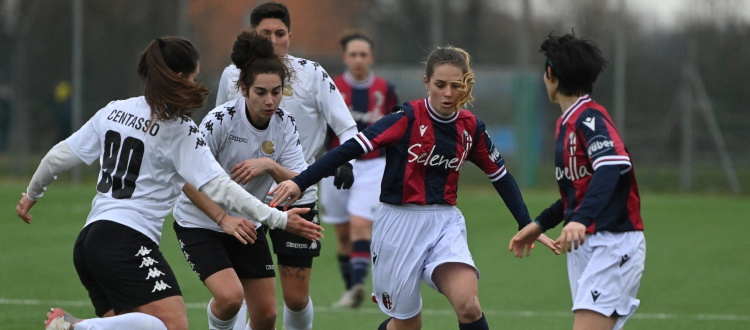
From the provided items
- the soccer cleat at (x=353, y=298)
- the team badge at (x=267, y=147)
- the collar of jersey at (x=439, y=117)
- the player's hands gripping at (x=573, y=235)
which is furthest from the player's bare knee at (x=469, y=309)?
the soccer cleat at (x=353, y=298)

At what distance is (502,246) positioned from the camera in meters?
12.7

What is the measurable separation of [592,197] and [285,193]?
1.44m

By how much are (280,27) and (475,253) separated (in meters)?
6.32

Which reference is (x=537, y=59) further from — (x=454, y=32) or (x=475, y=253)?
(x=475, y=253)

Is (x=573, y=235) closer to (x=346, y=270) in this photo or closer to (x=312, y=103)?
(x=312, y=103)

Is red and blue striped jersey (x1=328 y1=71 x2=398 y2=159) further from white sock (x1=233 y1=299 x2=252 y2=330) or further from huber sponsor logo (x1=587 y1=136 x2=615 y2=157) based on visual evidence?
huber sponsor logo (x1=587 y1=136 x2=615 y2=157)

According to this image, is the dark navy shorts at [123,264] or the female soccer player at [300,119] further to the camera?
the female soccer player at [300,119]

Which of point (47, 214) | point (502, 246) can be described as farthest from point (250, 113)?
point (47, 214)

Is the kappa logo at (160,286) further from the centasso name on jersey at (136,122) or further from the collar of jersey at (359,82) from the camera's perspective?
the collar of jersey at (359,82)

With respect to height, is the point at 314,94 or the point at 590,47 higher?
the point at 590,47

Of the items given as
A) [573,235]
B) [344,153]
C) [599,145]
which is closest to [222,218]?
[344,153]

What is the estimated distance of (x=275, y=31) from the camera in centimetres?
613

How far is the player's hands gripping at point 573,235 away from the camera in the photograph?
4539 millimetres

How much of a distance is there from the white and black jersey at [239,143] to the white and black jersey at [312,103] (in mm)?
474
